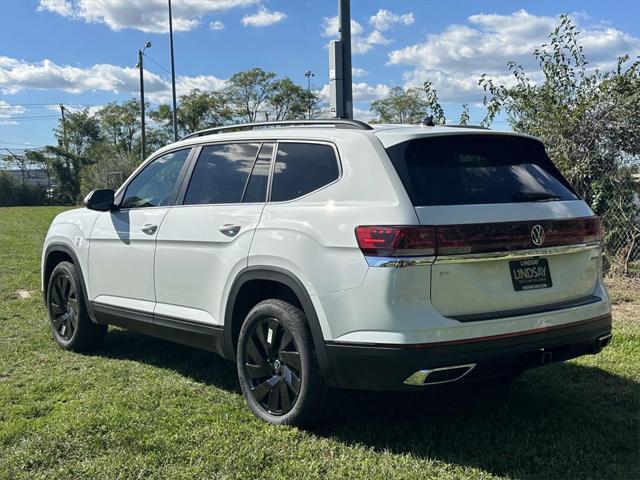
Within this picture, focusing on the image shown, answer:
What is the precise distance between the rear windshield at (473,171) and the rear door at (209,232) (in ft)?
3.46

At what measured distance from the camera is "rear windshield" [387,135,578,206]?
3488 millimetres

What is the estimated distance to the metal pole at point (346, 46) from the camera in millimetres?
7637

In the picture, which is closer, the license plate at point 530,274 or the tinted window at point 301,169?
the license plate at point 530,274

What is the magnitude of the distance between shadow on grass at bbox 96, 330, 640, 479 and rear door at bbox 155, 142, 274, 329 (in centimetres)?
74

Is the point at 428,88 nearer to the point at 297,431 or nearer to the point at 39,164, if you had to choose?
the point at 297,431

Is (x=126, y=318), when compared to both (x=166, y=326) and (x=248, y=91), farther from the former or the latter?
(x=248, y=91)

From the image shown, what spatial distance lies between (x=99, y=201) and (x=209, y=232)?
1.50 meters

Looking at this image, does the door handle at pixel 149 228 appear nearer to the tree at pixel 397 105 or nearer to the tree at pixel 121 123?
the tree at pixel 397 105

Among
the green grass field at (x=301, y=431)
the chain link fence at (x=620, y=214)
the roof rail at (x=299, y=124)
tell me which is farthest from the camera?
the chain link fence at (x=620, y=214)

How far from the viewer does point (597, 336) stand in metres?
3.89

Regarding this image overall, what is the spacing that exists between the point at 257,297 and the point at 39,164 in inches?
1959

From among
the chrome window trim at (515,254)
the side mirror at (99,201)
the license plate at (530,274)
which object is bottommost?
the license plate at (530,274)

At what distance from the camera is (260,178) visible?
427 cm

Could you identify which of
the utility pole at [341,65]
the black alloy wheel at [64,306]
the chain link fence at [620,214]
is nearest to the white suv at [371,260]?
the black alloy wheel at [64,306]
